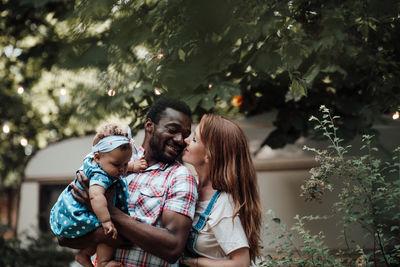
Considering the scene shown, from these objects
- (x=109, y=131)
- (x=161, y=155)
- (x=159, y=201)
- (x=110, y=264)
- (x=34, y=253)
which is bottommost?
(x=34, y=253)

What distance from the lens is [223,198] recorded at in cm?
273

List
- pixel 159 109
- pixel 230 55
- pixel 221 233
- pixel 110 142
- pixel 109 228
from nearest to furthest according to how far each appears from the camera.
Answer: pixel 230 55, pixel 109 228, pixel 110 142, pixel 221 233, pixel 159 109

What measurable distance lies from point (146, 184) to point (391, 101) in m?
2.10

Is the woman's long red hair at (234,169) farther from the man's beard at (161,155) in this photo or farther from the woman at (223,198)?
the man's beard at (161,155)

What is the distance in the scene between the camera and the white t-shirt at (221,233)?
103 inches

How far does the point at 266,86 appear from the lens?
4551 mm

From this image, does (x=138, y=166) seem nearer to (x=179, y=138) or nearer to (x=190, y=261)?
(x=179, y=138)

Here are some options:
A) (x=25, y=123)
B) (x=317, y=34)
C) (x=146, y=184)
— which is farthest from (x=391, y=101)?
(x=25, y=123)

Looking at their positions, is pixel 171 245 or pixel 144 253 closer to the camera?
pixel 171 245

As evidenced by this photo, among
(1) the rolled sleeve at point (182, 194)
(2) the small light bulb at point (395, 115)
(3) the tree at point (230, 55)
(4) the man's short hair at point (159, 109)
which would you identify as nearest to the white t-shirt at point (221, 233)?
(1) the rolled sleeve at point (182, 194)

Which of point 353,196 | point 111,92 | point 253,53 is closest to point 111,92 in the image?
point 111,92

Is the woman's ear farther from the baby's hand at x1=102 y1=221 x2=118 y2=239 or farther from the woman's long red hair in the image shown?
the baby's hand at x1=102 y1=221 x2=118 y2=239

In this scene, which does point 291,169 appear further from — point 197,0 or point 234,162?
point 197,0

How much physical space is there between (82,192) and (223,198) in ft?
2.73
